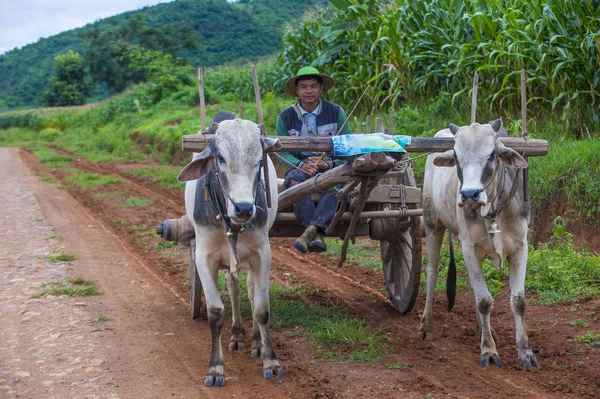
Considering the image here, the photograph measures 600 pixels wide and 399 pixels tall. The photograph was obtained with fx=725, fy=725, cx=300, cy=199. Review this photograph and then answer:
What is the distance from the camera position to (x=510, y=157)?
187 inches

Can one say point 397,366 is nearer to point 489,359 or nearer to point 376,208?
point 489,359

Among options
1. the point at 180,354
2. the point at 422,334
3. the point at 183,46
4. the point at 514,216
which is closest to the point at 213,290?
the point at 180,354

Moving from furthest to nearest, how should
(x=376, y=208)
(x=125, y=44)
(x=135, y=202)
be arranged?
(x=125, y=44) < (x=135, y=202) < (x=376, y=208)

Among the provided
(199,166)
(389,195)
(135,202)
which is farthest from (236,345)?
(135,202)

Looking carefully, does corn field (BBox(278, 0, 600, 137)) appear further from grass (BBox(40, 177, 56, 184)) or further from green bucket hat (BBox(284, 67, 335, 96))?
grass (BBox(40, 177, 56, 184))

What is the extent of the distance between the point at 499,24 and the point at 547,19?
1.15m

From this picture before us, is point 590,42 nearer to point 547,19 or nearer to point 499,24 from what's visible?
point 547,19

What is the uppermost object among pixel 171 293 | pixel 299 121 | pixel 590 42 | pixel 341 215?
pixel 590 42

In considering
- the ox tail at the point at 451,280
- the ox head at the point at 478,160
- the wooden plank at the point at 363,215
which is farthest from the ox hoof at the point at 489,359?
the wooden plank at the point at 363,215

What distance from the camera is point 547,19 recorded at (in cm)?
891

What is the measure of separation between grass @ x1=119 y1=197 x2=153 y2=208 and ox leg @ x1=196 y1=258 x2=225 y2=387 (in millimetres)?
7380

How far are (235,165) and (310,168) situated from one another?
1.48 metres

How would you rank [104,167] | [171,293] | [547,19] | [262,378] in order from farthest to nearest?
[104,167] → [547,19] → [171,293] → [262,378]

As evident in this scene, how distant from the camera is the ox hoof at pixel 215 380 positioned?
4.64m
